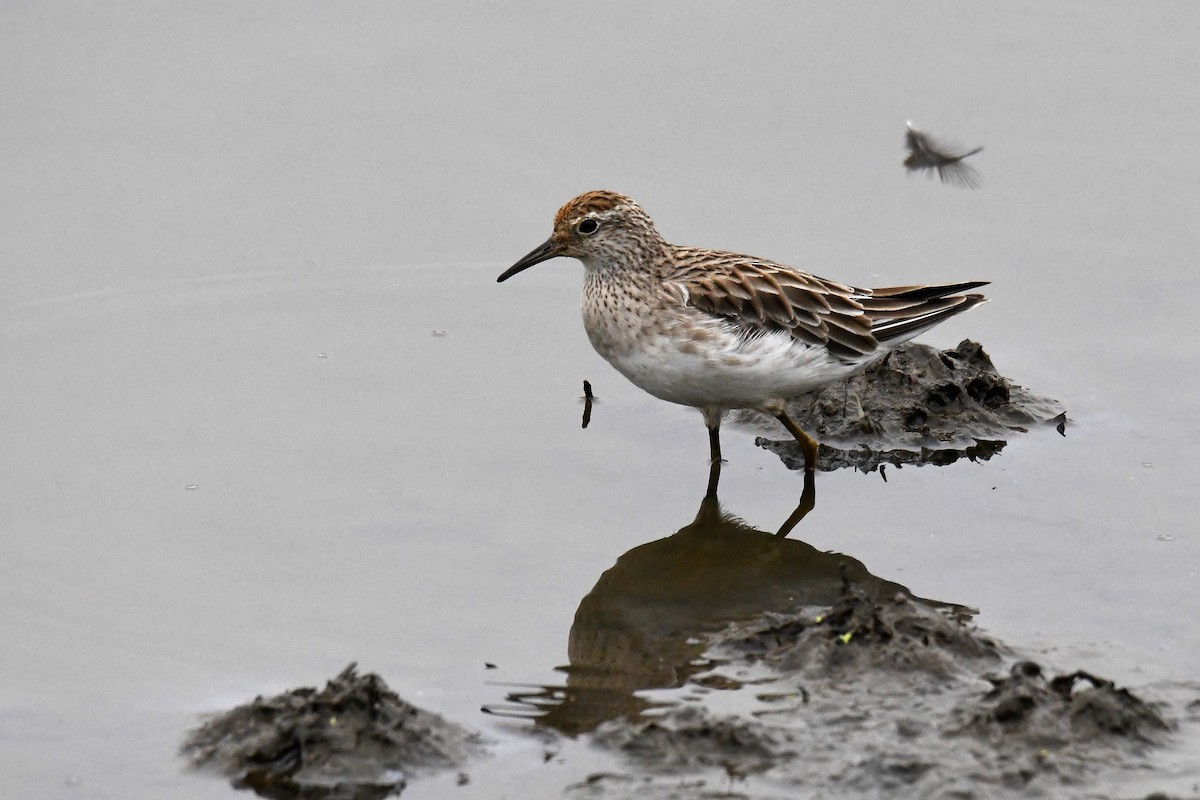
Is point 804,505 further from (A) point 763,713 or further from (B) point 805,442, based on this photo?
(A) point 763,713

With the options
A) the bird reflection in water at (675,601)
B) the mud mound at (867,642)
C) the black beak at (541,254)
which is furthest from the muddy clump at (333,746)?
the black beak at (541,254)

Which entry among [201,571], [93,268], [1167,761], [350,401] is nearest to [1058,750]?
[1167,761]

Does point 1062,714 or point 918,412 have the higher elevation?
point 918,412

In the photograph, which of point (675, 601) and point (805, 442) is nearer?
point (675, 601)

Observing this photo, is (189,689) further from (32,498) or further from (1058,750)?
(1058,750)

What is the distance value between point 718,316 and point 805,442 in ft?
3.39

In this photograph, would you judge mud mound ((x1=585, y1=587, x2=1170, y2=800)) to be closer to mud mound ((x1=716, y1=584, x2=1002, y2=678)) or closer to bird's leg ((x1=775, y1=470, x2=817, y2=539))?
mud mound ((x1=716, y1=584, x2=1002, y2=678))

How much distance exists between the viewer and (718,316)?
33.6ft

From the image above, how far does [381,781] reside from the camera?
7.06 metres

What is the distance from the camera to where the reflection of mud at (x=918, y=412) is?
35.9 ft

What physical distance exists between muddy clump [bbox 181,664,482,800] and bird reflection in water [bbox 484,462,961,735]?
2.16 ft

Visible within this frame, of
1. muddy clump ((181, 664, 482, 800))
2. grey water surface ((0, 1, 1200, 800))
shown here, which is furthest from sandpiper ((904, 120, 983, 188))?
muddy clump ((181, 664, 482, 800))

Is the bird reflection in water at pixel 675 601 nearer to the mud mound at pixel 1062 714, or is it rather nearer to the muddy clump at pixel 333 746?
the muddy clump at pixel 333 746

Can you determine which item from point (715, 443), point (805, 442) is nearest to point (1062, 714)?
point (805, 442)
